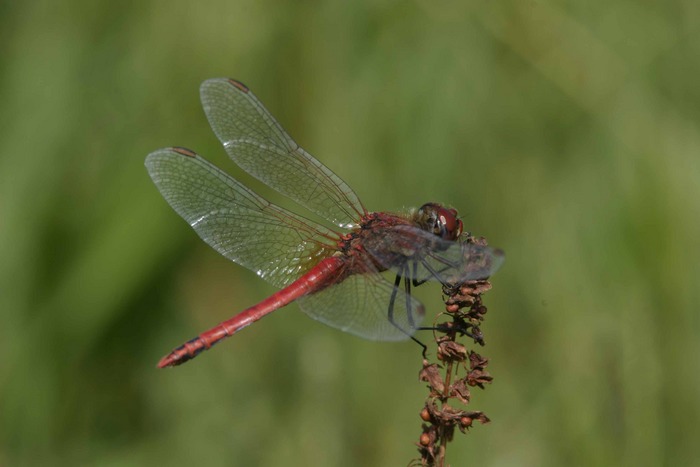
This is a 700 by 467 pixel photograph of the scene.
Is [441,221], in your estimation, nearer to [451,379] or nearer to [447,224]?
[447,224]

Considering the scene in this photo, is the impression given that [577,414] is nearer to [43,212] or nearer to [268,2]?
[43,212]

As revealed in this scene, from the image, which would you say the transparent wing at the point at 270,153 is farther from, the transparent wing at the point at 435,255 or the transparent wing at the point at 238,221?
the transparent wing at the point at 435,255

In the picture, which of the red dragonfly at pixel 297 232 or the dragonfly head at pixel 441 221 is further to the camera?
the dragonfly head at pixel 441 221

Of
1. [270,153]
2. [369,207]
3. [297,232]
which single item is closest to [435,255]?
[297,232]

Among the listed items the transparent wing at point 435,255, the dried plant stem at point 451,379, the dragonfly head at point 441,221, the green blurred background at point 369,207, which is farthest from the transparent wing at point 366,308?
the green blurred background at point 369,207

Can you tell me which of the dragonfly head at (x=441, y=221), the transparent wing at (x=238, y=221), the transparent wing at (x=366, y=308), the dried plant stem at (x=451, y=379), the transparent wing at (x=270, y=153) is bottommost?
the dried plant stem at (x=451, y=379)

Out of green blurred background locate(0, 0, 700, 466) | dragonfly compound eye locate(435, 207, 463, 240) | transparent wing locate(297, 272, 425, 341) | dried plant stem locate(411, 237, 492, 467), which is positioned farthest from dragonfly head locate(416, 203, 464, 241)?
dried plant stem locate(411, 237, 492, 467)

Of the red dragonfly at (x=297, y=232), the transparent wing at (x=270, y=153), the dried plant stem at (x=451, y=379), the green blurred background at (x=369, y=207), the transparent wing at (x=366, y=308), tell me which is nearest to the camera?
the dried plant stem at (x=451, y=379)

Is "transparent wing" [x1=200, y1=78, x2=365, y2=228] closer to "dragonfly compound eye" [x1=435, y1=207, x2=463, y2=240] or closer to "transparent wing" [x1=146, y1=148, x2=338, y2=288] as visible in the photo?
"transparent wing" [x1=146, y1=148, x2=338, y2=288]
